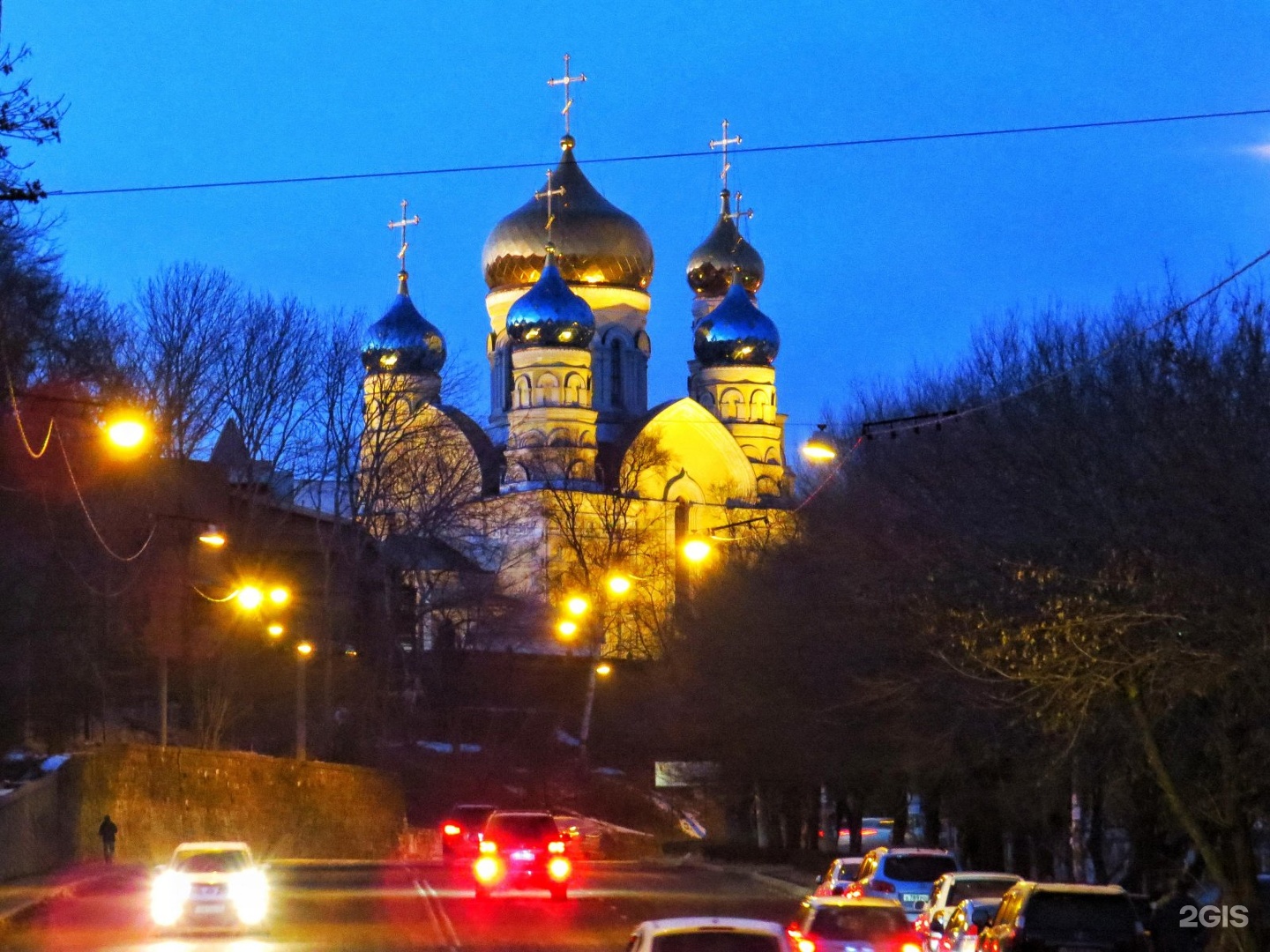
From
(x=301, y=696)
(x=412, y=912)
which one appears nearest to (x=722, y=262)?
(x=301, y=696)

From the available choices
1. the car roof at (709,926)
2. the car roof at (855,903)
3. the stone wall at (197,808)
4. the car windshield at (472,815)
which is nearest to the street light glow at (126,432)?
the car roof at (855,903)

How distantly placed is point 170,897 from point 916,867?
8.50 metres

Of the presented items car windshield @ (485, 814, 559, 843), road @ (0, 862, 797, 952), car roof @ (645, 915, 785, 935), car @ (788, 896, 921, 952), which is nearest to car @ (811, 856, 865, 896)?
road @ (0, 862, 797, 952)

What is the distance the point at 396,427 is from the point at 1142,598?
39.3 metres

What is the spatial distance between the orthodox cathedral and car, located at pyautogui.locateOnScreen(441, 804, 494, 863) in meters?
23.5

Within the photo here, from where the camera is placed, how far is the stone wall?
3818cm

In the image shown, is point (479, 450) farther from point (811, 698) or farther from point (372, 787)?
point (811, 698)

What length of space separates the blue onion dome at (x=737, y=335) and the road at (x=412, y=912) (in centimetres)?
5347

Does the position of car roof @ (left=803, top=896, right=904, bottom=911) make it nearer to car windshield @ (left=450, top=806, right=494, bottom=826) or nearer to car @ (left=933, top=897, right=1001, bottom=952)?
car @ (left=933, top=897, right=1001, bottom=952)

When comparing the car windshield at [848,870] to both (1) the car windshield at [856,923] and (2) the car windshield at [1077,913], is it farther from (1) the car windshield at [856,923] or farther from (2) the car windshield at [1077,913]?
(2) the car windshield at [1077,913]

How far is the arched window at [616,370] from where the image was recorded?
91688mm

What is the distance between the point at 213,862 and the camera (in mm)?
24250

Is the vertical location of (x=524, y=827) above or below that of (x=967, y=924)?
above

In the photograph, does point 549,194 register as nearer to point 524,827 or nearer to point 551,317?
point 551,317
